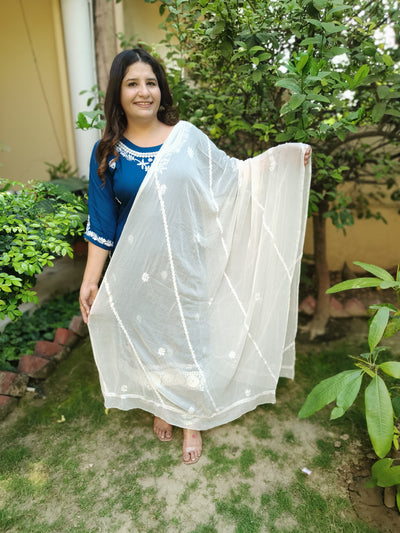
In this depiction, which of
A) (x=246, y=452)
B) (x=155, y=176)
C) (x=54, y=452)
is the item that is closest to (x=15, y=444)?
(x=54, y=452)

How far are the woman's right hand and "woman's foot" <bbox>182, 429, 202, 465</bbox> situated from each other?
74cm

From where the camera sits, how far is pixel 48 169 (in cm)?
319

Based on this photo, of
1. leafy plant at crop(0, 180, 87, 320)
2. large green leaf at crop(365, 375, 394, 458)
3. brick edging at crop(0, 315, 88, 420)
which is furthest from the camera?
brick edging at crop(0, 315, 88, 420)

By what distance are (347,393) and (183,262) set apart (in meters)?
0.79

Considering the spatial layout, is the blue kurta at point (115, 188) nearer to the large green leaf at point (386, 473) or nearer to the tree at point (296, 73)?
the tree at point (296, 73)

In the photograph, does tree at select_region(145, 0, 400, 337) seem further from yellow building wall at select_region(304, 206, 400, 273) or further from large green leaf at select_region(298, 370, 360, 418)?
large green leaf at select_region(298, 370, 360, 418)

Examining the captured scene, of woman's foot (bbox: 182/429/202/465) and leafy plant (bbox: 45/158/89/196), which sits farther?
leafy plant (bbox: 45/158/89/196)

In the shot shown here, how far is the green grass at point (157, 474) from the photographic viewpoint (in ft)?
4.91

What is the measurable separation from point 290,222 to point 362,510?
121cm

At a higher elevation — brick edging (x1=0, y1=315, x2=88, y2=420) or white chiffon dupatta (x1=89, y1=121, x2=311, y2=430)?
white chiffon dupatta (x1=89, y1=121, x2=311, y2=430)

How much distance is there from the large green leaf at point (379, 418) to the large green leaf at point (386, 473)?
32cm

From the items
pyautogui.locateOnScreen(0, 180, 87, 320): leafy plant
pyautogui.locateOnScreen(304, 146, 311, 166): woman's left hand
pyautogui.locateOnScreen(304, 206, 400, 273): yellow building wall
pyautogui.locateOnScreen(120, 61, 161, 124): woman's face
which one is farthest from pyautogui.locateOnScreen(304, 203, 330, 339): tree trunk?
pyautogui.locateOnScreen(0, 180, 87, 320): leafy plant

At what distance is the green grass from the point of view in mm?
1496

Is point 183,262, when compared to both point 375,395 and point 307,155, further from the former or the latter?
point 375,395
